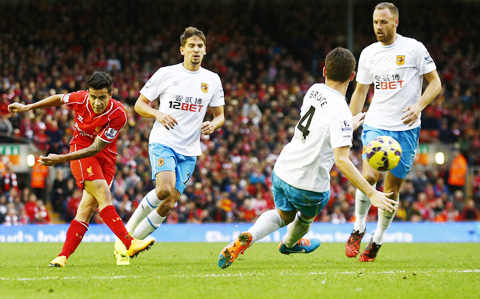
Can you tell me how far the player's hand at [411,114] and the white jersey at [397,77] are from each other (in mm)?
574

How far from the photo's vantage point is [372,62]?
28.5ft

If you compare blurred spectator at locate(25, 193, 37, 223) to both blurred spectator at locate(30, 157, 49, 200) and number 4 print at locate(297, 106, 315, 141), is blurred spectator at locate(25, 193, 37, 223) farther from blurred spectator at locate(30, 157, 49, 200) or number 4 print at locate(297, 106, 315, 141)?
number 4 print at locate(297, 106, 315, 141)

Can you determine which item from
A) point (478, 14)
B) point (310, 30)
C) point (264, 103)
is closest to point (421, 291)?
point (264, 103)

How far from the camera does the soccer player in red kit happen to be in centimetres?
764

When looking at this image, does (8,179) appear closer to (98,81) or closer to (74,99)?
(74,99)

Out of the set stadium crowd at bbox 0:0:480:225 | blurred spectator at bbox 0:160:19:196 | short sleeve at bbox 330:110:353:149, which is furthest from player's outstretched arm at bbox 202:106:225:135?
blurred spectator at bbox 0:160:19:196

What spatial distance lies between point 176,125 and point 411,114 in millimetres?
2693

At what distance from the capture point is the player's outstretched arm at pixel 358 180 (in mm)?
5996

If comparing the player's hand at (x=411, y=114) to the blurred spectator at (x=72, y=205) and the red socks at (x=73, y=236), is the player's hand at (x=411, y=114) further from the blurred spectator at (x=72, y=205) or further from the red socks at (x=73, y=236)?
the blurred spectator at (x=72, y=205)

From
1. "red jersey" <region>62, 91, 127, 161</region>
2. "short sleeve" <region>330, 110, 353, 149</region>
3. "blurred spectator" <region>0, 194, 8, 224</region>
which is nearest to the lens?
"short sleeve" <region>330, 110, 353, 149</region>

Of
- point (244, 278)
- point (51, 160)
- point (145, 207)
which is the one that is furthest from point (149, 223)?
point (244, 278)

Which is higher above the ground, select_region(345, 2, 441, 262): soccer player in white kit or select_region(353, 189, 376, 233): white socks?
select_region(345, 2, 441, 262): soccer player in white kit

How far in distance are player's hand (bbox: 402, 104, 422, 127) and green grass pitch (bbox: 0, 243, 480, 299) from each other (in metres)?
1.58

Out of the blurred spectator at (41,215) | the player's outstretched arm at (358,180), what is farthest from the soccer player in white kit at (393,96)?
the blurred spectator at (41,215)
